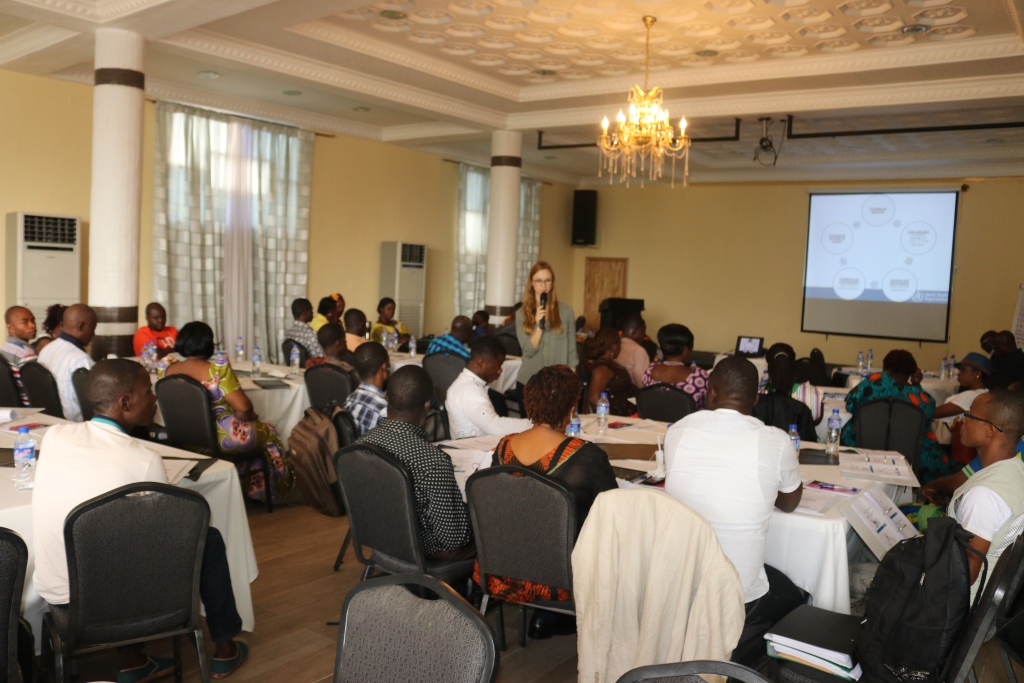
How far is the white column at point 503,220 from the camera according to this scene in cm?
1023

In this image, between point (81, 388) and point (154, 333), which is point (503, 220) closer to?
point (154, 333)

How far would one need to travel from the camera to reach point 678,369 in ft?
18.4

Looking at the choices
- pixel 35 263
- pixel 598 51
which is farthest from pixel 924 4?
pixel 35 263

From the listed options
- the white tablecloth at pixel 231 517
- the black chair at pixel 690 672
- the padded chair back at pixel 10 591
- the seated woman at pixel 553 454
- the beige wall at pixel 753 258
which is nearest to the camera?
the black chair at pixel 690 672

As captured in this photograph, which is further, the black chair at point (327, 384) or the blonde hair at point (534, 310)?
the blonde hair at point (534, 310)

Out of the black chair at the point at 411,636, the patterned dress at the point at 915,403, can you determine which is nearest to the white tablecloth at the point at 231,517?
the black chair at the point at 411,636

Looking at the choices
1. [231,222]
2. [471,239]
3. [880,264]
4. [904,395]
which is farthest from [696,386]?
[880,264]

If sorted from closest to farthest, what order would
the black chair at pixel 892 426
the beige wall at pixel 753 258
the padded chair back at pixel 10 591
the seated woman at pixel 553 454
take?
the padded chair back at pixel 10 591, the seated woman at pixel 553 454, the black chair at pixel 892 426, the beige wall at pixel 753 258

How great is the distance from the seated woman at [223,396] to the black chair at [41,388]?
0.63 metres

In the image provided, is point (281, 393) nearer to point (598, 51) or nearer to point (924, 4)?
point (598, 51)

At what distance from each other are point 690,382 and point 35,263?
636cm

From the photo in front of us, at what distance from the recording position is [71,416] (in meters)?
5.08

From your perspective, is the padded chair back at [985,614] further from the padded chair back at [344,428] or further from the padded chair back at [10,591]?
the padded chair back at [344,428]

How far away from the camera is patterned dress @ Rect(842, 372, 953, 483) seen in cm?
530
